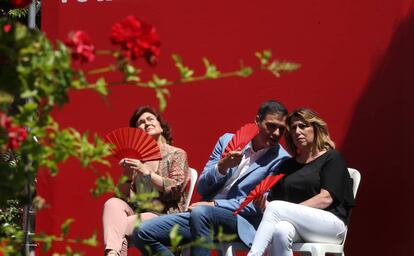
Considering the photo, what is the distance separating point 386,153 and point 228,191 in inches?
38.6

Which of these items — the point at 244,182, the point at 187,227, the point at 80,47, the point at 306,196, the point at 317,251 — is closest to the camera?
the point at 80,47

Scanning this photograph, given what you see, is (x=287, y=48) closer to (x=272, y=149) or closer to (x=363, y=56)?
(x=363, y=56)

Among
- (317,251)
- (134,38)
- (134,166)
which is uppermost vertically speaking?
(134,38)

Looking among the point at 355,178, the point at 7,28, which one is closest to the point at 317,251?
the point at 355,178

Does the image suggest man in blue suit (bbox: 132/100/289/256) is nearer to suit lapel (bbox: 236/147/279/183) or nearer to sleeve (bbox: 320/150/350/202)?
suit lapel (bbox: 236/147/279/183)

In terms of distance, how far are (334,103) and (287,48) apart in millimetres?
455

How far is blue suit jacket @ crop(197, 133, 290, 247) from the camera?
5641 mm

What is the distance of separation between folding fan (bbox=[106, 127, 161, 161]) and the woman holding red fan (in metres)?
0.64

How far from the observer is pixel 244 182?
5.74 m

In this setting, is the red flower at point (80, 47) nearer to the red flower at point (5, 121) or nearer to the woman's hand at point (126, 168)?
the red flower at point (5, 121)

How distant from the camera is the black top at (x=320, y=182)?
5.35m

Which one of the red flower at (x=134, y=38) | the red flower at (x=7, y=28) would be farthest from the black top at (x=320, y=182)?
the red flower at (x=7, y=28)

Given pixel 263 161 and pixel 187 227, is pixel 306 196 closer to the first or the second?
pixel 263 161

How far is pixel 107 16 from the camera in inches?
277
